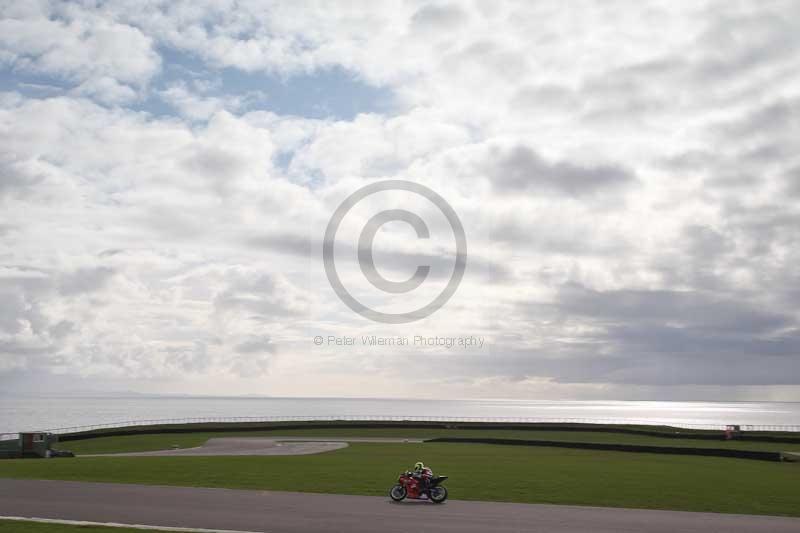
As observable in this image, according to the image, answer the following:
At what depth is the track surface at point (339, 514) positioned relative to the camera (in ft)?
60.6

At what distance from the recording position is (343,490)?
2528 cm

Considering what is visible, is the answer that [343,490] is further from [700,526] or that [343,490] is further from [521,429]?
[521,429]

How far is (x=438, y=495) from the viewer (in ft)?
73.8

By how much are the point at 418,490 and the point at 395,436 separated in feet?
170

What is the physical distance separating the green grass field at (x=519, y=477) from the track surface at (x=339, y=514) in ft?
6.25

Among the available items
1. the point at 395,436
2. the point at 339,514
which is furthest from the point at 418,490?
the point at 395,436

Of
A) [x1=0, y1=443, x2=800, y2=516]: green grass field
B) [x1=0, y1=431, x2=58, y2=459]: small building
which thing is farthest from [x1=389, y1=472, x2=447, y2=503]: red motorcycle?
[x1=0, y1=431, x2=58, y2=459]: small building

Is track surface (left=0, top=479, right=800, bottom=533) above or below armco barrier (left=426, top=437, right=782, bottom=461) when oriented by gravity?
above

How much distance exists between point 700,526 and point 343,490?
1175 centimetres

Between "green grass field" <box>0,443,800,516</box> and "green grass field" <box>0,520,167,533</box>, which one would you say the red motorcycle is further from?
"green grass field" <box>0,520,167,533</box>

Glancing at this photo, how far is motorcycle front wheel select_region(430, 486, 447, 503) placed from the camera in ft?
73.5

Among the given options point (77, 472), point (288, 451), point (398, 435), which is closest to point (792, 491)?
point (77, 472)

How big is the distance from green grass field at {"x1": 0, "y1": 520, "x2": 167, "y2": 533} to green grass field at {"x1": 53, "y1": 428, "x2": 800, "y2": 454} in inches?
1526

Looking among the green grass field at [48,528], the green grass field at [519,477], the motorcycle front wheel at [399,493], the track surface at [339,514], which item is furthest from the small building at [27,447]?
the motorcycle front wheel at [399,493]
